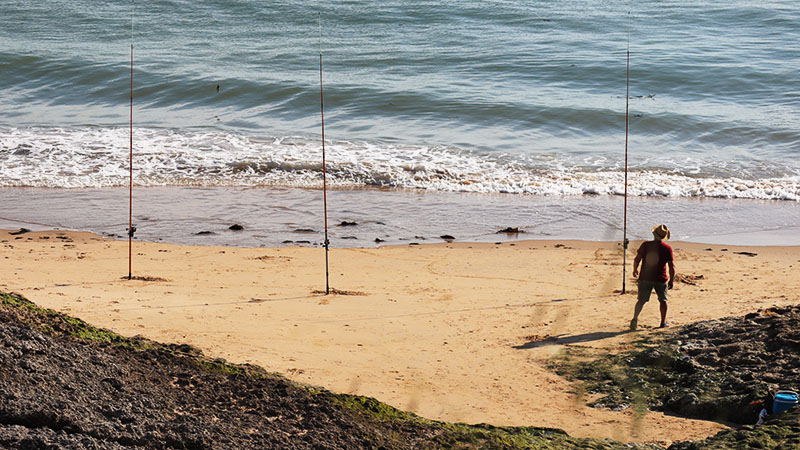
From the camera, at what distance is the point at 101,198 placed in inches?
534

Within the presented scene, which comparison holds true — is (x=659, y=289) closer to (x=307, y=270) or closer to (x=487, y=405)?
(x=487, y=405)

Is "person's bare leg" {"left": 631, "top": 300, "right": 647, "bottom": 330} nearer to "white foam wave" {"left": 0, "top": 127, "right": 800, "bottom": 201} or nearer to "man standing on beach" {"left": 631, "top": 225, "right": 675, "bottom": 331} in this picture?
"man standing on beach" {"left": 631, "top": 225, "right": 675, "bottom": 331}

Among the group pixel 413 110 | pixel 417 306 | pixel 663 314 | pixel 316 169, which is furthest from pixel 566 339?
pixel 413 110

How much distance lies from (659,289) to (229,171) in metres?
10.1

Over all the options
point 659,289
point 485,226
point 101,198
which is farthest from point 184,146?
point 659,289

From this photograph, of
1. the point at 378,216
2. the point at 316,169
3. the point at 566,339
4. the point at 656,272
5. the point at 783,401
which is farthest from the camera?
the point at 316,169

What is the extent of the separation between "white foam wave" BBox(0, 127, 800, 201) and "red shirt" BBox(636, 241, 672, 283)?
6746 mm

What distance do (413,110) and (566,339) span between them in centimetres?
1471

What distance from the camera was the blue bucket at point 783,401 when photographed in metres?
4.68

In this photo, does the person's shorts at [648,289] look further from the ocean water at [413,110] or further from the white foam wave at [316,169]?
the white foam wave at [316,169]

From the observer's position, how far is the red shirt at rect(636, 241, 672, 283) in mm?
7574

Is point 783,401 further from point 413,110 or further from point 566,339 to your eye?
point 413,110

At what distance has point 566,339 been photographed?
710 cm

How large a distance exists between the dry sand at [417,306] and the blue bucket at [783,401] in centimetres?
50
